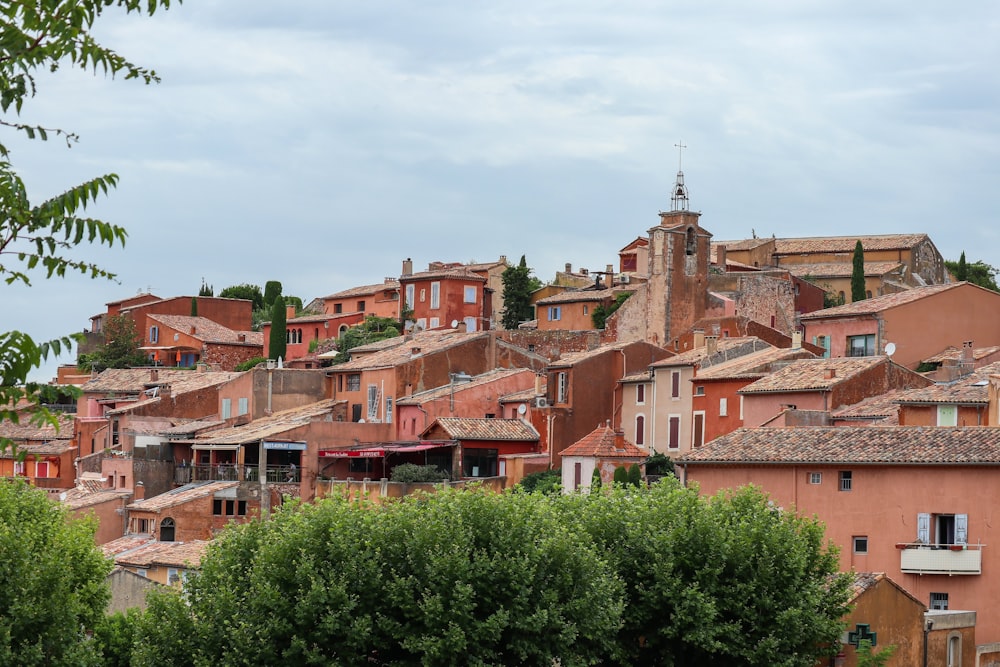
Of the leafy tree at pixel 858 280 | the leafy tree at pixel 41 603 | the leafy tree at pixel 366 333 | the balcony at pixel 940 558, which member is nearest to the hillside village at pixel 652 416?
the balcony at pixel 940 558

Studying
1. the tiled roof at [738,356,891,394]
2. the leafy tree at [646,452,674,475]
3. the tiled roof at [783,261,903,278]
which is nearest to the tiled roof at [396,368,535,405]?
the leafy tree at [646,452,674,475]

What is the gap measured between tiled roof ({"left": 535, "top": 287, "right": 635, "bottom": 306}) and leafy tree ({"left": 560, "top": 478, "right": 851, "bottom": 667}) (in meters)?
48.1

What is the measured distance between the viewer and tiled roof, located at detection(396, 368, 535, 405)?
226ft

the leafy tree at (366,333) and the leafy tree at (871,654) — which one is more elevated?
the leafy tree at (366,333)

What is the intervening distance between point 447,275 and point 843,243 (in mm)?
26170

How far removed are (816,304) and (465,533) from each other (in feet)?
196

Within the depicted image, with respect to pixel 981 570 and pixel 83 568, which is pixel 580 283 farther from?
pixel 83 568

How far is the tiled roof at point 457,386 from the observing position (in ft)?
226

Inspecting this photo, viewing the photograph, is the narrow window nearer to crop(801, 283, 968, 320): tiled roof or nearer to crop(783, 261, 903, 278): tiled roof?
crop(801, 283, 968, 320): tiled roof

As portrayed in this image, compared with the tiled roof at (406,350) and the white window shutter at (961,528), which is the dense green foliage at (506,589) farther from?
the tiled roof at (406,350)

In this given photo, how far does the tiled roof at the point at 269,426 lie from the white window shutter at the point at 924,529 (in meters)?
30.1

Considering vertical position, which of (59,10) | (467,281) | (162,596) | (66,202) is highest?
(467,281)

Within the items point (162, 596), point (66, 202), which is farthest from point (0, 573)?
point (66, 202)

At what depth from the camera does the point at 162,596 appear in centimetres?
3484
